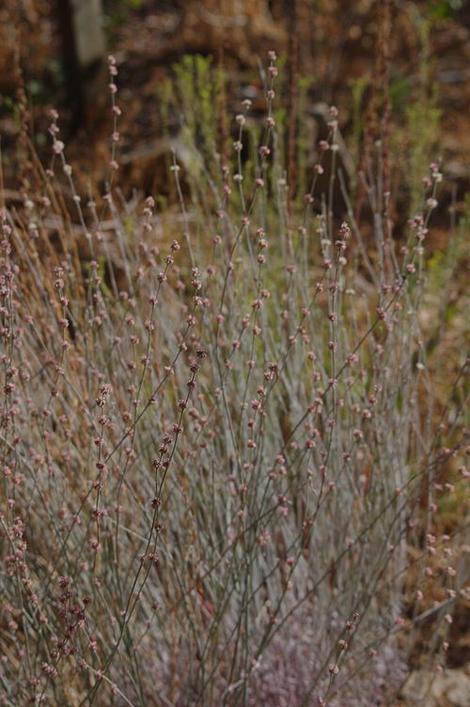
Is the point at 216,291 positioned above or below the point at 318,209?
above

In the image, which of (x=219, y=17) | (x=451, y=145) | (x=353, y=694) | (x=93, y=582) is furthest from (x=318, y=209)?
(x=93, y=582)

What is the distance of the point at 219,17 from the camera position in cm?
538

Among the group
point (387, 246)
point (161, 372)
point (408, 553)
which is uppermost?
point (387, 246)

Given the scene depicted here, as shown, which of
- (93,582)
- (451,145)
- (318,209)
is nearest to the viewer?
(93,582)

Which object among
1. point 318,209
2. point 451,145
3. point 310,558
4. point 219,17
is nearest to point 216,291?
point 310,558

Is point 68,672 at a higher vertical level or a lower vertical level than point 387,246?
lower

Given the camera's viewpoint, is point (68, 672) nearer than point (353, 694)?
Yes

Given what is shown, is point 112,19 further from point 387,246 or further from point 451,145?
point 387,246

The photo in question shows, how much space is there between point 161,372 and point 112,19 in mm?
4120

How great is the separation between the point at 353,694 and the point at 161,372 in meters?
0.83

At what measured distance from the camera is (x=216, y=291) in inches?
86.4

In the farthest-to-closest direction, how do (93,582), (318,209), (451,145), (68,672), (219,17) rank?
(219,17)
(451,145)
(318,209)
(68,672)
(93,582)

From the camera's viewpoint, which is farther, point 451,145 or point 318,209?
point 451,145

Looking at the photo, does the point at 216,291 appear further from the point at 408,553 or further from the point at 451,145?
the point at 451,145
